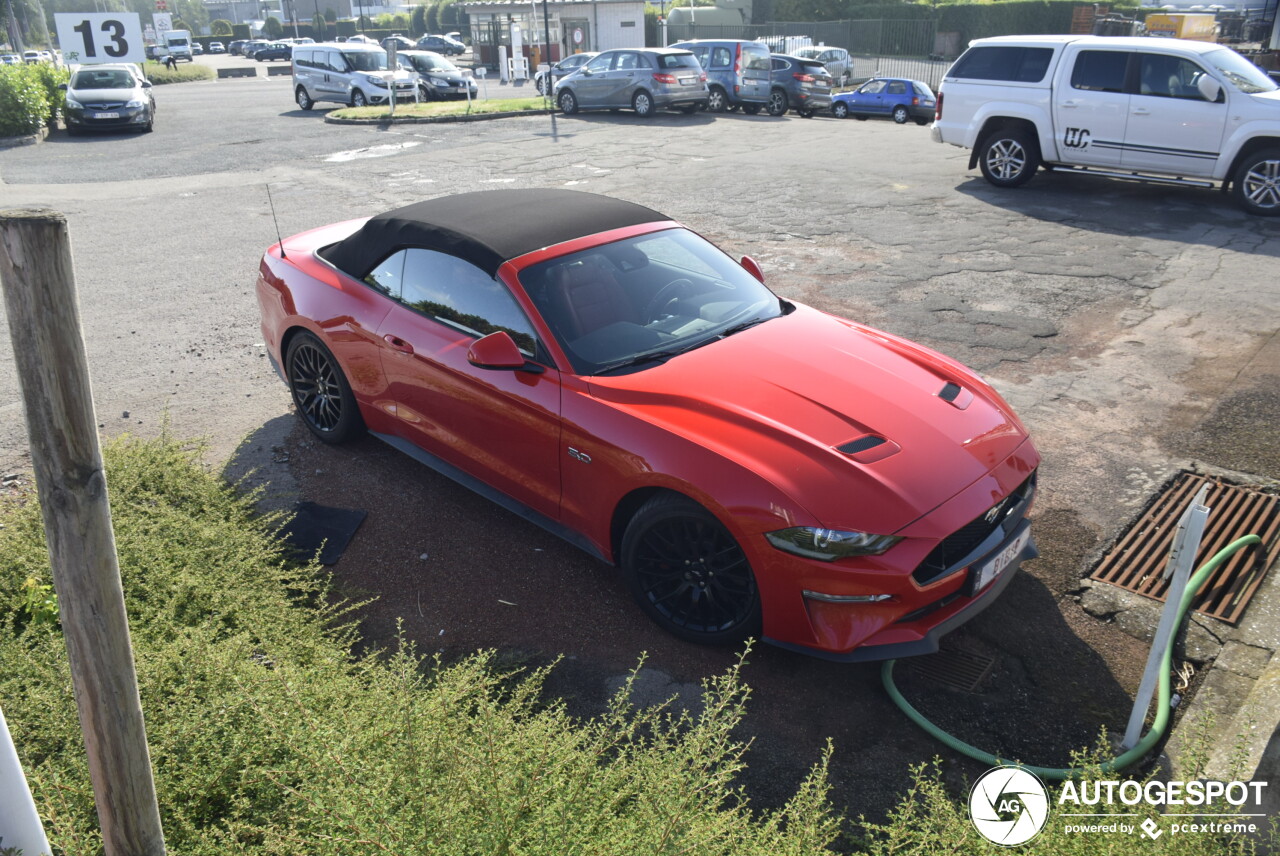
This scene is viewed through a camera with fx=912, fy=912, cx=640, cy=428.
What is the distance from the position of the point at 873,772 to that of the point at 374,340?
11.5ft

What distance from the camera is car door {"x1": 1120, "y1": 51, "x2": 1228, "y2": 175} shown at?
37.2 feet

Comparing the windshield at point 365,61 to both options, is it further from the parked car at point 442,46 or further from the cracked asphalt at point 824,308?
the parked car at point 442,46

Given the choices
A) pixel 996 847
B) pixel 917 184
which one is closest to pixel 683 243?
pixel 996 847

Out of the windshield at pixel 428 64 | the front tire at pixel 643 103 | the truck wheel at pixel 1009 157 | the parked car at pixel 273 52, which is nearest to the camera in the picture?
the truck wheel at pixel 1009 157

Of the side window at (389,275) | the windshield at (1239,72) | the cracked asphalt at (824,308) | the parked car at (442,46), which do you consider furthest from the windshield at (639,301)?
the parked car at (442,46)

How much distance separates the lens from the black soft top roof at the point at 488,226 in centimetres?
480

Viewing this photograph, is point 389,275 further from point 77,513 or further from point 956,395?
point 77,513

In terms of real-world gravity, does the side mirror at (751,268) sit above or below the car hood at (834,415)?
above

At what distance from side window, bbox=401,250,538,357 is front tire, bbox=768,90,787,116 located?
19.9 metres

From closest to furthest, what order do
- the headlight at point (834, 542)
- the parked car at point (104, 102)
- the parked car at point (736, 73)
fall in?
the headlight at point (834, 542) < the parked car at point (104, 102) < the parked car at point (736, 73)

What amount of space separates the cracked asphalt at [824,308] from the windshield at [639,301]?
1174mm

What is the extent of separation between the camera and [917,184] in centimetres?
1370

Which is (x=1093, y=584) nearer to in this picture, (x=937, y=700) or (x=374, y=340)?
(x=937, y=700)

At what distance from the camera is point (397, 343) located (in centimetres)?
511
